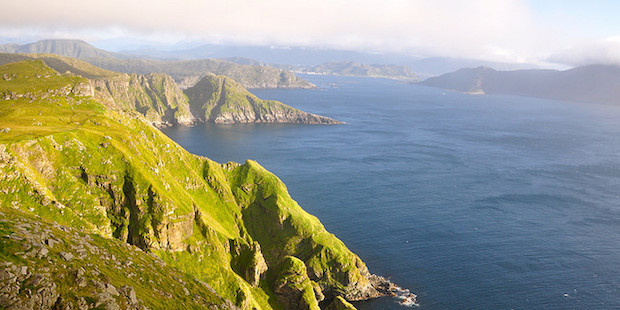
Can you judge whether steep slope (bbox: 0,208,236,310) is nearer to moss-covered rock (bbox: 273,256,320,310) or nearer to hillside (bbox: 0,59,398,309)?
hillside (bbox: 0,59,398,309)

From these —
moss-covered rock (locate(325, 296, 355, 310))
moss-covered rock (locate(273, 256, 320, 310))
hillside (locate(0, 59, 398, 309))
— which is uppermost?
hillside (locate(0, 59, 398, 309))

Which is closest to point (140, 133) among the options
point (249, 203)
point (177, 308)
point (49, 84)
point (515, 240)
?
point (249, 203)

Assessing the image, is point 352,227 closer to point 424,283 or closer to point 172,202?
point 424,283

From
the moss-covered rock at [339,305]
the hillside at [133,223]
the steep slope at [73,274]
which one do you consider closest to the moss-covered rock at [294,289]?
the hillside at [133,223]

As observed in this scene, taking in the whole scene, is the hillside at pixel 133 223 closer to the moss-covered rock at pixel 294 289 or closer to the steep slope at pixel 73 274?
the steep slope at pixel 73 274

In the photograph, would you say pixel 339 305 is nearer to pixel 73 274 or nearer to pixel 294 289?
pixel 294 289

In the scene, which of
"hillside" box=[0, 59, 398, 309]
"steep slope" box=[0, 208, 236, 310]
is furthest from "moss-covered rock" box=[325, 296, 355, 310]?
"steep slope" box=[0, 208, 236, 310]

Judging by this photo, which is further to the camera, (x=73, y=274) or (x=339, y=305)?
(x=339, y=305)

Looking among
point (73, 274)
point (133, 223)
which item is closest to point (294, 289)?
point (133, 223)
